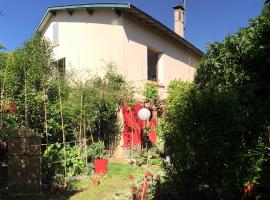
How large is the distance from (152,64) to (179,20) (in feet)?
19.1

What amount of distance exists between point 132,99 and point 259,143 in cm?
907

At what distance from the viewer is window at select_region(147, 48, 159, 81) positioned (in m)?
19.6

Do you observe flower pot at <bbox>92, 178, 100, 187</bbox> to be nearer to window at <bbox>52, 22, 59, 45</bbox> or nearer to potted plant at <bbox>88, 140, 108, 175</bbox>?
potted plant at <bbox>88, 140, 108, 175</bbox>

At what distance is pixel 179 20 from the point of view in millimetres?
24703

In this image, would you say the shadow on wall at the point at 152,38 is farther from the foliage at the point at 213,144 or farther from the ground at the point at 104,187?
the foliage at the point at 213,144

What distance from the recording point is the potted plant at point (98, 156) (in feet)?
40.8

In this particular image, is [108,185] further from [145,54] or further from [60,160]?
[145,54]

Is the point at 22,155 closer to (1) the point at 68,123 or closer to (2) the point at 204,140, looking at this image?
(1) the point at 68,123

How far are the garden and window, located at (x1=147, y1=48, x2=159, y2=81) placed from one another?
2.59m

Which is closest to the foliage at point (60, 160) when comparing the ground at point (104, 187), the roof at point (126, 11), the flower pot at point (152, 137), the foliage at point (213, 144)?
the ground at point (104, 187)

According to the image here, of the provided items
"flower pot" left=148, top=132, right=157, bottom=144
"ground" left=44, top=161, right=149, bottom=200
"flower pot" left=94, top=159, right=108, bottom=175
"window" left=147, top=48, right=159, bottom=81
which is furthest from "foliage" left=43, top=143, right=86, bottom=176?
"window" left=147, top=48, right=159, bottom=81

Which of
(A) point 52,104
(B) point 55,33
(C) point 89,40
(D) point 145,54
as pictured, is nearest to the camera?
(A) point 52,104

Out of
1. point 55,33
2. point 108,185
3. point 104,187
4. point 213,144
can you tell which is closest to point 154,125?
point 108,185

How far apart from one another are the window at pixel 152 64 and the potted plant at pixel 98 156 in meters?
5.97
